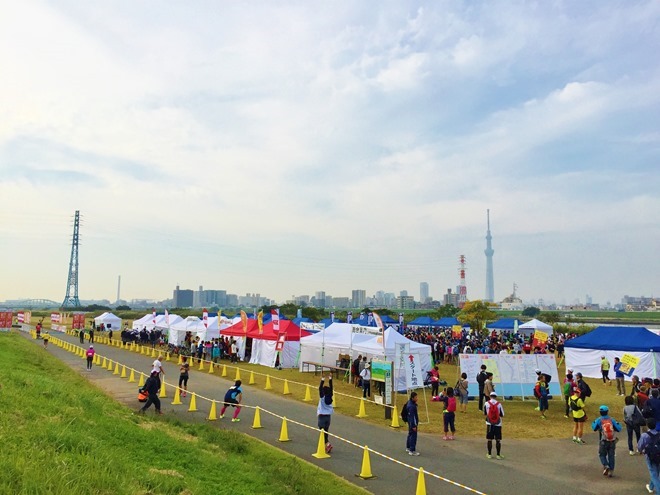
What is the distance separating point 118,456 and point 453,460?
307 inches

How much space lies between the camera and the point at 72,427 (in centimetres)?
927

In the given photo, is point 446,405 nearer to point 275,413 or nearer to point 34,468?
point 275,413

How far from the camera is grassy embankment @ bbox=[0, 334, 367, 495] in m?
6.38

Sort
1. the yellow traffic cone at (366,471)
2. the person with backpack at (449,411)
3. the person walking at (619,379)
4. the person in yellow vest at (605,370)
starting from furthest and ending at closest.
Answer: the person in yellow vest at (605,370) → the person walking at (619,379) → the person with backpack at (449,411) → the yellow traffic cone at (366,471)

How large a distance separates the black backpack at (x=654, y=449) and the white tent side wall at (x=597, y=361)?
675 inches

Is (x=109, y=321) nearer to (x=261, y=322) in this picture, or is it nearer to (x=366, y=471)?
(x=261, y=322)

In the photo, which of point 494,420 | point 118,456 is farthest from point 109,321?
point 494,420

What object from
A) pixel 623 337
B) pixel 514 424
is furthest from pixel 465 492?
pixel 623 337

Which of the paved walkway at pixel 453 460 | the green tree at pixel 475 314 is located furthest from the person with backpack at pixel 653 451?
the green tree at pixel 475 314

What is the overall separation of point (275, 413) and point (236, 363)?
640 inches

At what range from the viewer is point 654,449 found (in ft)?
29.0

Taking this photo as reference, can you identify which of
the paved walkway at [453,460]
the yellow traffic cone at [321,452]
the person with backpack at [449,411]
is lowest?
the paved walkway at [453,460]

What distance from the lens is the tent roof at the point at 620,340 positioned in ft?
76.5

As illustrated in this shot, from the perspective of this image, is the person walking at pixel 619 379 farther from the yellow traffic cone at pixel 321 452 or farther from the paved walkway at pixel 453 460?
the yellow traffic cone at pixel 321 452
